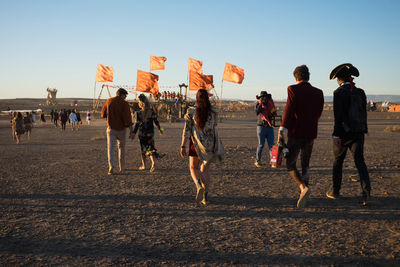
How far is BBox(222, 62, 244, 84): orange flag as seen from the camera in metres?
26.7

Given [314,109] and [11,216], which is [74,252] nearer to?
[11,216]

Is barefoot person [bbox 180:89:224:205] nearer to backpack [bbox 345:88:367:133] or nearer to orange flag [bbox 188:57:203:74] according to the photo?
→ backpack [bbox 345:88:367:133]

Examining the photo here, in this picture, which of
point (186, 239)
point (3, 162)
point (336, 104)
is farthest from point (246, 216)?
point (3, 162)

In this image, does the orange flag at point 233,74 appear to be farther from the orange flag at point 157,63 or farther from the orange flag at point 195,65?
the orange flag at point 157,63

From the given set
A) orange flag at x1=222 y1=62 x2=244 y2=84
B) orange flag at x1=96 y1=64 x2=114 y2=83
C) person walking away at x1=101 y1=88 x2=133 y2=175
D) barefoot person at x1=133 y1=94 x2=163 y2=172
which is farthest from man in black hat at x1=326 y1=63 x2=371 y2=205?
orange flag at x1=96 y1=64 x2=114 y2=83

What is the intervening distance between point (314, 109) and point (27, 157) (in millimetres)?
9173

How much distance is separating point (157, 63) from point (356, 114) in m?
27.5

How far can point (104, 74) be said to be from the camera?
31281 millimetres

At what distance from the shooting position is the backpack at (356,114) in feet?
14.9

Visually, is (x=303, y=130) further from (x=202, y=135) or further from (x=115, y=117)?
(x=115, y=117)

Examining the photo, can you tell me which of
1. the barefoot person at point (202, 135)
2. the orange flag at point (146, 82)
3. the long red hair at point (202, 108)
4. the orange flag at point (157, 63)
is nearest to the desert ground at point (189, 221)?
the barefoot person at point (202, 135)

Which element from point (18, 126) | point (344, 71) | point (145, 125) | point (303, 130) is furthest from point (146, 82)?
point (303, 130)

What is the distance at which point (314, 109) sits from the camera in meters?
4.40

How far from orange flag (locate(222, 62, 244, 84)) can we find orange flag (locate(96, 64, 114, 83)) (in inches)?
478
